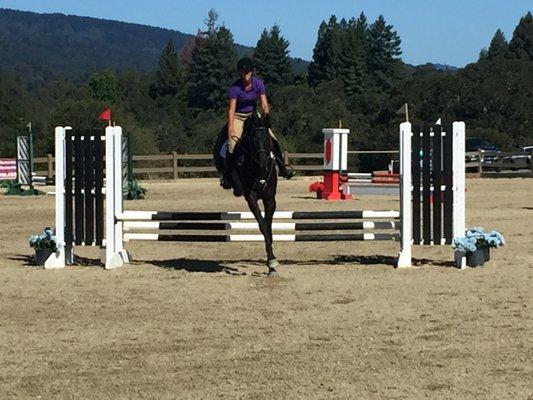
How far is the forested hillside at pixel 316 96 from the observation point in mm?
60250

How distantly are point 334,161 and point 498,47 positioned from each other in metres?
108

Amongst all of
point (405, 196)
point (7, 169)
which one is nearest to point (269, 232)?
point (405, 196)

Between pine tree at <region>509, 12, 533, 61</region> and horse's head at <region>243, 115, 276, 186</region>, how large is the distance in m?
111

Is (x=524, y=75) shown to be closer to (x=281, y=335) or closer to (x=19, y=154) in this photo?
(x=19, y=154)

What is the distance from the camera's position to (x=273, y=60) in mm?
123312

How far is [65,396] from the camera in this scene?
5.71 metres

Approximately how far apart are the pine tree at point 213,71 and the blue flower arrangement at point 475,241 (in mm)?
93456

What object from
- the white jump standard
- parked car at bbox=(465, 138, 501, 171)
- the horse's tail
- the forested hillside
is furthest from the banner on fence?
the horse's tail

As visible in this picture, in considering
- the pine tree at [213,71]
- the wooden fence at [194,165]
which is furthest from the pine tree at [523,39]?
the wooden fence at [194,165]

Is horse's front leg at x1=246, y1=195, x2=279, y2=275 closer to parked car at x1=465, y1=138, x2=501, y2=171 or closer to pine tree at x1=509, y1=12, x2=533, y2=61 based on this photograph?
parked car at x1=465, y1=138, x2=501, y2=171

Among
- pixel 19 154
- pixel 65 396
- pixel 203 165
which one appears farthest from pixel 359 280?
pixel 203 165

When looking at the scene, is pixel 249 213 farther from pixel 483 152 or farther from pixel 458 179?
pixel 483 152

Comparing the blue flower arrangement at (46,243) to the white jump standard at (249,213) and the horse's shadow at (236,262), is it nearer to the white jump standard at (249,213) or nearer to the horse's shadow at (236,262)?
the white jump standard at (249,213)

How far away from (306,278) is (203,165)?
32.6 meters
